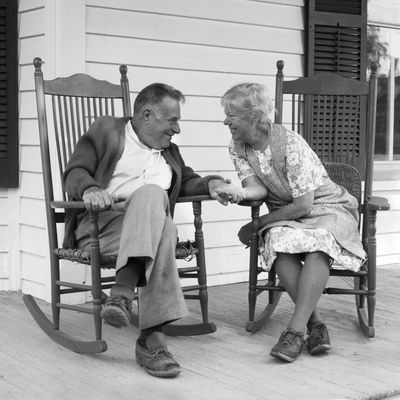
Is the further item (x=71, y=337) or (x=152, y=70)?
(x=152, y=70)

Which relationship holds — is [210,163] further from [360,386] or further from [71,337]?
[360,386]

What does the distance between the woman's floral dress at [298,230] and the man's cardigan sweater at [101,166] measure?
0.26 metres

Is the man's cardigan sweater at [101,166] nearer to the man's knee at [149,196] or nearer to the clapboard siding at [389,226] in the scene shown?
the man's knee at [149,196]

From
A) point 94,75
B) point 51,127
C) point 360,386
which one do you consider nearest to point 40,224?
point 51,127

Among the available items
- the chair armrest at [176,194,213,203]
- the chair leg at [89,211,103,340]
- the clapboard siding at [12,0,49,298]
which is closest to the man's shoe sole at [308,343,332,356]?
the chair armrest at [176,194,213,203]

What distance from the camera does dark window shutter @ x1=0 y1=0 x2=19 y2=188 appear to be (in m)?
4.21

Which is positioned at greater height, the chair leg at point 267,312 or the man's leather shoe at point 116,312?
the man's leather shoe at point 116,312

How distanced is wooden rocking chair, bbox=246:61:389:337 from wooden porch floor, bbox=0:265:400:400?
0.14 metres

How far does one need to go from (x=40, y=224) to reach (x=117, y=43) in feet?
3.21

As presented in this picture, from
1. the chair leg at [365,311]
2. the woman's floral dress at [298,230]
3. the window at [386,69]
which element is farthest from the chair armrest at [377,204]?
the window at [386,69]

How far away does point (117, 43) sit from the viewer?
4.22 metres

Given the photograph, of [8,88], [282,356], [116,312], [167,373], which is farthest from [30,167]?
[282,356]

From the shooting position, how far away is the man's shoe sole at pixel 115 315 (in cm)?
293

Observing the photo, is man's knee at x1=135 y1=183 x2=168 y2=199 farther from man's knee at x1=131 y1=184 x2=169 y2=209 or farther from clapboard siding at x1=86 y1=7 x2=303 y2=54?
clapboard siding at x1=86 y1=7 x2=303 y2=54
